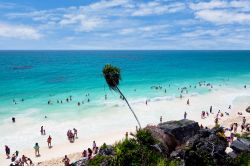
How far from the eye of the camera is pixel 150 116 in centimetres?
5228

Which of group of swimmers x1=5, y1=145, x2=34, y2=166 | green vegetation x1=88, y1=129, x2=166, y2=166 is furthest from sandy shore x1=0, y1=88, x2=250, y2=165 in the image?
green vegetation x1=88, y1=129, x2=166, y2=166

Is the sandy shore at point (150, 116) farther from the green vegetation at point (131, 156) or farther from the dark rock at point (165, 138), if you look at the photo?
the green vegetation at point (131, 156)

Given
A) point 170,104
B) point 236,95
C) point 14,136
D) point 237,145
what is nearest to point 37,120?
point 14,136

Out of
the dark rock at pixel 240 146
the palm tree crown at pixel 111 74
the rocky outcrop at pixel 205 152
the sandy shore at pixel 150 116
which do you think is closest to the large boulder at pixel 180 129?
the dark rock at pixel 240 146

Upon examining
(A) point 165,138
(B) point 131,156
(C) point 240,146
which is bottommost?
(C) point 240,146

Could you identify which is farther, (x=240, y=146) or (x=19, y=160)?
(x=19, y=160)

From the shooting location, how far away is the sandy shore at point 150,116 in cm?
3484

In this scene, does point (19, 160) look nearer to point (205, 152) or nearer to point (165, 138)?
point (165, 138)

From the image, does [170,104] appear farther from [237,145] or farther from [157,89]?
[237,145]

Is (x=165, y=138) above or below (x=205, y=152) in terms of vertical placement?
below

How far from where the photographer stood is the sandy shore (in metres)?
34.8

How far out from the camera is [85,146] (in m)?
36.7

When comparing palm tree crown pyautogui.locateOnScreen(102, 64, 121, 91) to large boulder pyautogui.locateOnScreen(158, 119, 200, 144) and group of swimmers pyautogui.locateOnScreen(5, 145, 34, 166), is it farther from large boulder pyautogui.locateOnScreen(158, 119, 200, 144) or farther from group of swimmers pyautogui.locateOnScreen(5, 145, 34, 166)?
group of swimmers pyautogui.locateOnScreen(5, 145, 34, 166)

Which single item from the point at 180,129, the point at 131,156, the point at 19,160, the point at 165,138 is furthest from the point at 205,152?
the point at 19,160
